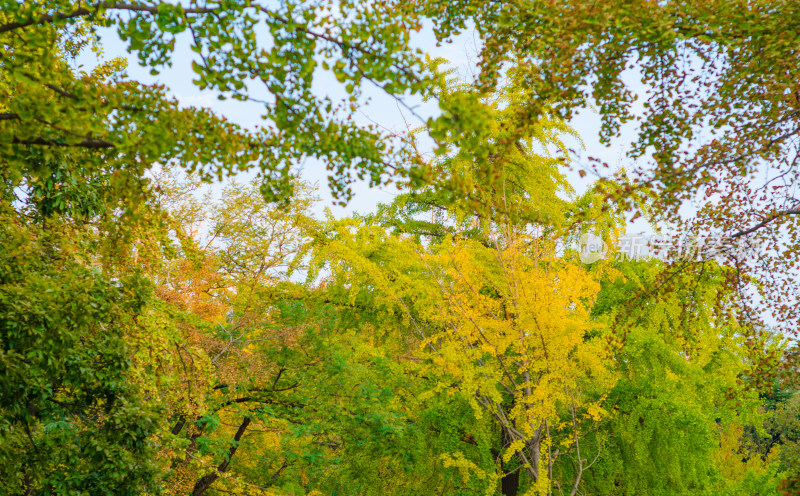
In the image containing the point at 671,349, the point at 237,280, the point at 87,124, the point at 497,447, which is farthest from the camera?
the point at 237,280

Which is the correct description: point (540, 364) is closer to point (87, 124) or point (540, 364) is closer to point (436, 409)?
point (436, 409)

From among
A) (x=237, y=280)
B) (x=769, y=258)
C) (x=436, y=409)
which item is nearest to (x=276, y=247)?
(x=237, y=280)

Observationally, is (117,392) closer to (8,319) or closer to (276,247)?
(8,319)

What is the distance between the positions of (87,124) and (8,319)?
3.04m

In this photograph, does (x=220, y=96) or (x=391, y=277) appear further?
(x=391, y=277)

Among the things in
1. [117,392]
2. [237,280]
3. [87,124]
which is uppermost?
[237,280]

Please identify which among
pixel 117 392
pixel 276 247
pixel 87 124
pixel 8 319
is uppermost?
pixel 276 247

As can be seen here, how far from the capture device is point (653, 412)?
8.16 metres

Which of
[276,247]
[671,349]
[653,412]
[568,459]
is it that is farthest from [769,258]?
[276,247]

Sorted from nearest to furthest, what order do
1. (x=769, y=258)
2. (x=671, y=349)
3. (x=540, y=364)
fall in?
1. (x=769, y=258)
2. (x=540, y=364)
3. (x=671, y=349)

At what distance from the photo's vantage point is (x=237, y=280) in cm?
1284

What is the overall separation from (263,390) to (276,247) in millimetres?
3911

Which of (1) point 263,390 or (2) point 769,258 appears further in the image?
(1) point 263,390

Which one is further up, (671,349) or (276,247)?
(276,247)
